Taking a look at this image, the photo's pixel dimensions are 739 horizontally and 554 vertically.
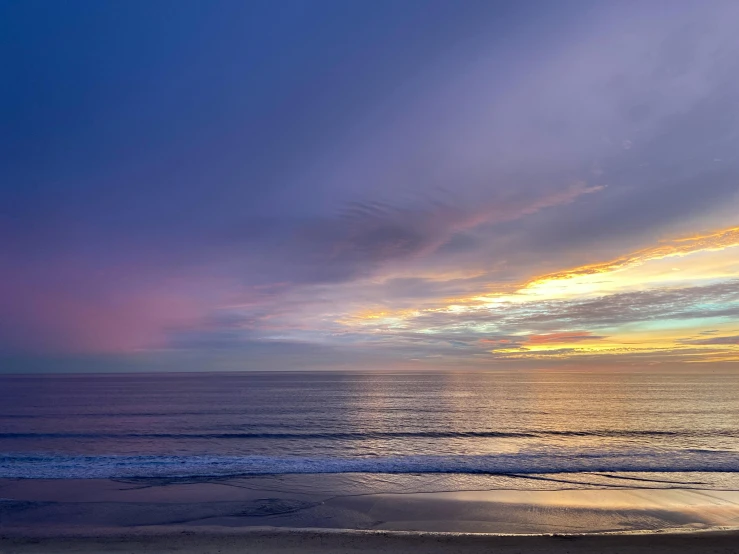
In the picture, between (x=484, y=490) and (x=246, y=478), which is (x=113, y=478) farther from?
(x=484, y=490)

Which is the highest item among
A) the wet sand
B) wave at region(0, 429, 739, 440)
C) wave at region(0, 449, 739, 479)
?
the wet sand

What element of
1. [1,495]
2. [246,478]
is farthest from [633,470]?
[1,495]

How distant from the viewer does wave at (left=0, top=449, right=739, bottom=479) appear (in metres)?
25.8

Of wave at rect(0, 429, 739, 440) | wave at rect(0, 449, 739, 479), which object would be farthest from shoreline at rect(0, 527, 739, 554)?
wave at rect(0, 429, 739, 440)

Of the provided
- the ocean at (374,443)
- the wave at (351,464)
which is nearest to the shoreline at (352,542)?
the ocean at (374,443)

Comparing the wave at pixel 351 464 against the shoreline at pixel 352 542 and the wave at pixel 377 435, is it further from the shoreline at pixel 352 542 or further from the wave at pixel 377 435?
the shoreline at pixel 352 542

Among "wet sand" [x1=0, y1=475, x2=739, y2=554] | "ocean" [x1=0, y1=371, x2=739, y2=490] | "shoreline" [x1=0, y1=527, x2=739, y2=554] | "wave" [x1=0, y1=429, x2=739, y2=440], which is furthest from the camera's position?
"wave" [x1=0, y1=429, x2=739, y2=440]

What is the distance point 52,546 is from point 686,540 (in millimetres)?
20252

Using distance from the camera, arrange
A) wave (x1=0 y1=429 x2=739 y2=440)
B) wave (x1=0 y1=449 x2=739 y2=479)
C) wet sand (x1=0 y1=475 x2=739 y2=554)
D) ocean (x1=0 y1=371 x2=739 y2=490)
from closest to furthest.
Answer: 1. wet sand (x1=0 y1=475 x2=739 y2=554)
2. wave (x1=0 y1=449 x2=739 y2=479)
3. ocean (x1=0 y1=371 x2=739 y2=490)
4. wave (x1=0 y1=429 x2=739 y2=440)

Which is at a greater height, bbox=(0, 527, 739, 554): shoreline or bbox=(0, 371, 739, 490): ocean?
bbox=(0, 527, 739, 554): shoreline

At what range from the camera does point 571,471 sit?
85.4 feet

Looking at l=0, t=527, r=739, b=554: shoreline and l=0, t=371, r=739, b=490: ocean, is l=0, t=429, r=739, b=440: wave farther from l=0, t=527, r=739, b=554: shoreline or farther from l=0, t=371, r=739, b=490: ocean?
l=0, t=527, r=739, b=554: shoreline

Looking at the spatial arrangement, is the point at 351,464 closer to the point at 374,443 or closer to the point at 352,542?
the point at 374,443

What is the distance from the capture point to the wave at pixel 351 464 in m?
25.8
